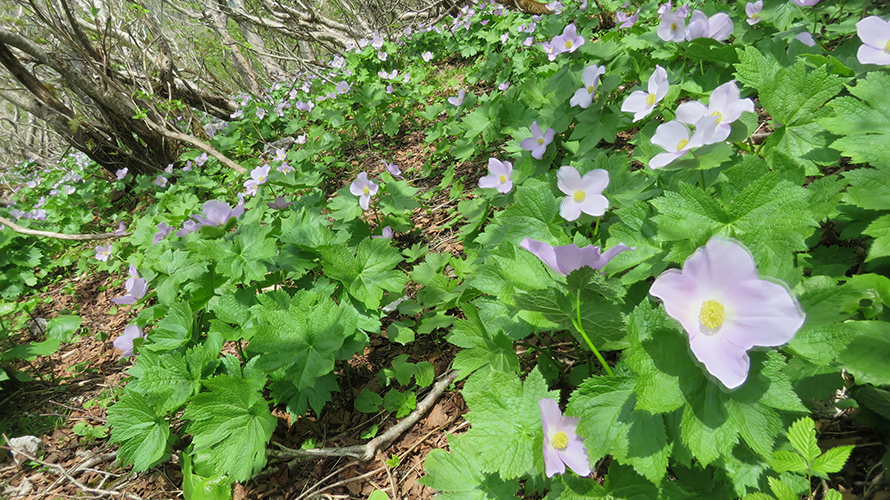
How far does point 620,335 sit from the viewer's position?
40.4 inches

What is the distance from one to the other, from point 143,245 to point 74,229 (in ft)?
10.4

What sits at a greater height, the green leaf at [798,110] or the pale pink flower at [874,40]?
the pale pink flower at [874,40]

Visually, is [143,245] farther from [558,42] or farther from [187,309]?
[558,42]


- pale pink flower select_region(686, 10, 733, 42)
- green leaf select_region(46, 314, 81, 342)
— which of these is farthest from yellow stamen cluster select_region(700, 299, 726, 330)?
green leaf select_region(46, 314, 81, 342)

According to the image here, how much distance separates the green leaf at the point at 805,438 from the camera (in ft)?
2.56

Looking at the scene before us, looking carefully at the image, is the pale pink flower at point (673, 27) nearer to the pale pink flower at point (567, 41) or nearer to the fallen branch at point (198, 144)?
the pale pink flower at point (567, 41)

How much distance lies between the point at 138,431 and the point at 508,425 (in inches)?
58.8

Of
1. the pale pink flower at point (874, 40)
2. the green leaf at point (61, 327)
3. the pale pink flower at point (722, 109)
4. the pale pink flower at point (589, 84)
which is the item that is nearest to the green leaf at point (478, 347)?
the pale pink flower at point (722, 109)

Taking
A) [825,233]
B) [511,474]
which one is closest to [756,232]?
[511,474]

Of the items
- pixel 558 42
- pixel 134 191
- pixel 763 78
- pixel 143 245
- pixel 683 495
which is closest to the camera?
pixel 683 495

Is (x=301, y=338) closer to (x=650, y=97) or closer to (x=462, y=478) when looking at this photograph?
(x=462, y=478)

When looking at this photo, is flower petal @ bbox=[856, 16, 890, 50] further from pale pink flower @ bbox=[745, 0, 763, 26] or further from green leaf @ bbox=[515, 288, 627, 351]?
green leaf @ bbox=[515, 288, 627, 351]

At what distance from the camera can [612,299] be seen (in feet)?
3.43

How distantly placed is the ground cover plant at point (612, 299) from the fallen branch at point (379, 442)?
2 centimetres
